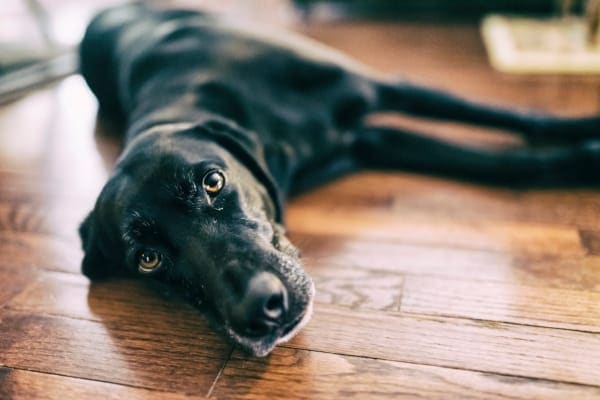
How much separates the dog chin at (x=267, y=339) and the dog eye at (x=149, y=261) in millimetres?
251

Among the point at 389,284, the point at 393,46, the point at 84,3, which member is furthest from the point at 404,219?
the point at 84,3

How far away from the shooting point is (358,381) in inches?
47.6

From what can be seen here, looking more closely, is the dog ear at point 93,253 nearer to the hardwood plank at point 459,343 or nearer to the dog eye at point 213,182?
the dog eye at point 213,182

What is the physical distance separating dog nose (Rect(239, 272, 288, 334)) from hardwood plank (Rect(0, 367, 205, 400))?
24 cm

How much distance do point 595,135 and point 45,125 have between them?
2.37 m

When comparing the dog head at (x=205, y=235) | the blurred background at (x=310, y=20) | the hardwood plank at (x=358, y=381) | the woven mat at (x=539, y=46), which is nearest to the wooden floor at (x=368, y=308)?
the hardwood plank at (x=358, y=381)

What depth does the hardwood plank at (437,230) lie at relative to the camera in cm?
159

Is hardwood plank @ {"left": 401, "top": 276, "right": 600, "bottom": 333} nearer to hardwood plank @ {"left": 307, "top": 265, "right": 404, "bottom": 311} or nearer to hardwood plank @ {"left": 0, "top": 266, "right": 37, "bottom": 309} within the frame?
hardwood plank @ {"left": 307, "top": 265, "right": 404, "bottom": 311}

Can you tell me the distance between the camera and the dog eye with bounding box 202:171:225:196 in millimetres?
1367

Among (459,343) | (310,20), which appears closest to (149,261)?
(459,343)

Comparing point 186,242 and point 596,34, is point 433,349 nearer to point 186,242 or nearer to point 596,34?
point 186,242

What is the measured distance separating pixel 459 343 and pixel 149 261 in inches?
29.2

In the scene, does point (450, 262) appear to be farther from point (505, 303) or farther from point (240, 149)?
point (240, 149)

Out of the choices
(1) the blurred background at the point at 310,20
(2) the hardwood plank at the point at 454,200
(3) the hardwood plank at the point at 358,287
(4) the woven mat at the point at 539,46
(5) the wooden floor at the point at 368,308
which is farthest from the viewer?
(1) the blurred background at the point at 310,20
